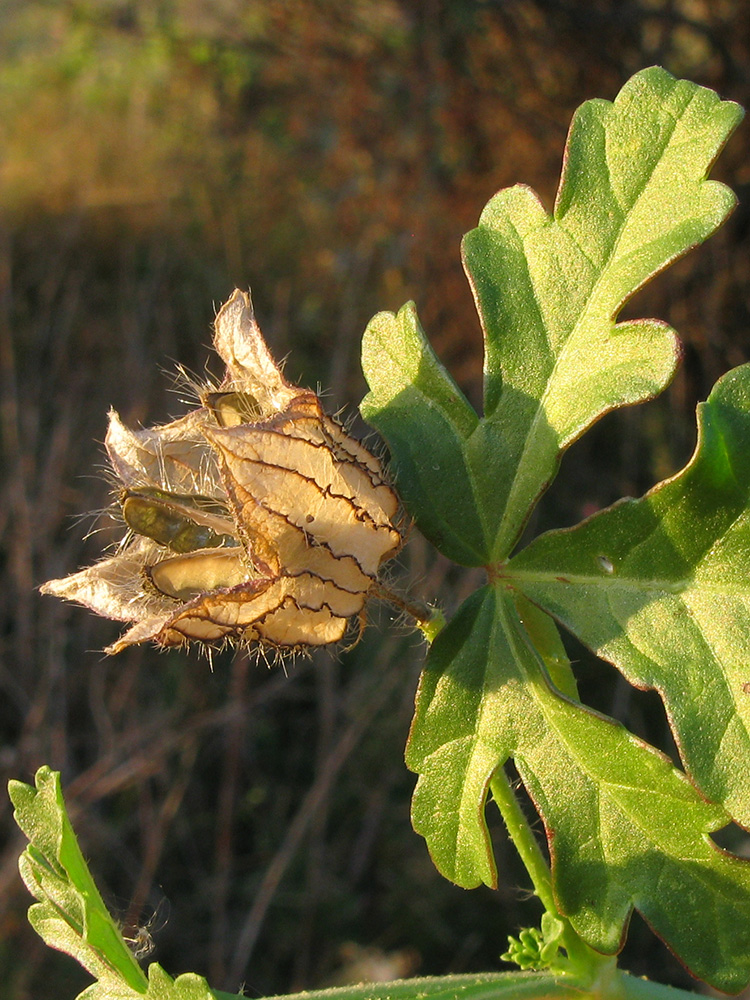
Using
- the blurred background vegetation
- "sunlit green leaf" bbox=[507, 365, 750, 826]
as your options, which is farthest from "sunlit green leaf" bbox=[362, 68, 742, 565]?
the blurred background vegetation

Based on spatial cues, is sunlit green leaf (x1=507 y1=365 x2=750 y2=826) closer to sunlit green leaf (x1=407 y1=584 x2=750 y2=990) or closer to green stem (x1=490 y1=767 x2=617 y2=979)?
sunlit green leaf (x1=407 y1=584 x2=750 y2=990)

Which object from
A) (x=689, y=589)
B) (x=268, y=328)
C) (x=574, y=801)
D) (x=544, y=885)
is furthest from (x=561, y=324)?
(x=268, y=328)

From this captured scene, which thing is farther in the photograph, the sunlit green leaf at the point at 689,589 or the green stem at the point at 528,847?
the green stem at the point at 528,847

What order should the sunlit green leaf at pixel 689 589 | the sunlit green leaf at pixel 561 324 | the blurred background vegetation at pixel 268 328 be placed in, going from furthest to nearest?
the blurred background vegetation at pixel 268 328 → the sunlit green leaf at pixel 561 324 → the sunlit green leaf at pixel 689 589

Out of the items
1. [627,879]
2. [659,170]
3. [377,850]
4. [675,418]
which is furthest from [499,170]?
[627,879]

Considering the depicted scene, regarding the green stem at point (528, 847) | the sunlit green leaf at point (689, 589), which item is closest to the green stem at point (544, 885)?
the green stem at point (528, 847)

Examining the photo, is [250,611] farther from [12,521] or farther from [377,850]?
[12,521]

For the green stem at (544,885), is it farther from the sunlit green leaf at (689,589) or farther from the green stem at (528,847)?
the sunlit green leaf at (689,589)
